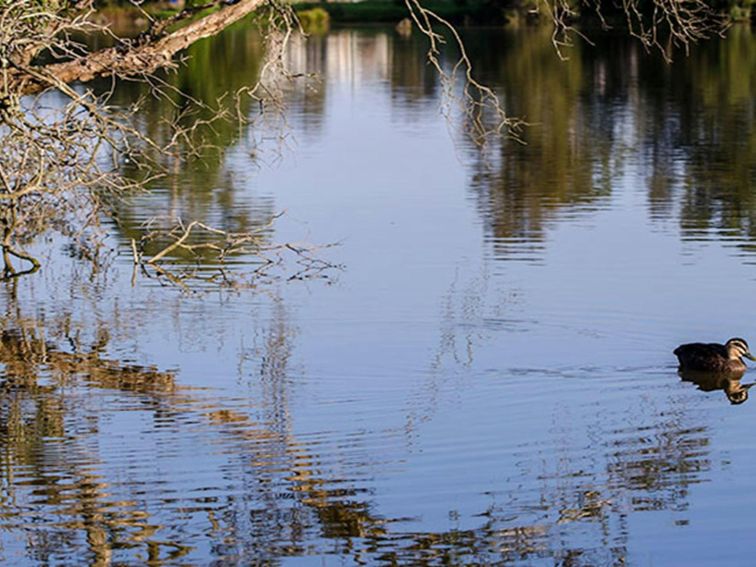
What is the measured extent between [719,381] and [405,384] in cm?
228

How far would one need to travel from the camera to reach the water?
29.7ft

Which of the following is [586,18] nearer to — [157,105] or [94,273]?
[157,105]

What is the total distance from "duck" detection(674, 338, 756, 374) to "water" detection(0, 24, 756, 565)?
0.53 ft

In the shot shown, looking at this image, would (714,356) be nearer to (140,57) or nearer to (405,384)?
(405,384)

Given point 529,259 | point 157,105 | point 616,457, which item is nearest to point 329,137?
point 157,105

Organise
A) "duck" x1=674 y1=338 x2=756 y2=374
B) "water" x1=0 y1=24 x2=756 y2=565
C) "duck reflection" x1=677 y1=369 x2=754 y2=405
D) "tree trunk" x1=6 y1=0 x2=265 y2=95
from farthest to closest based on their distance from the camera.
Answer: "tree trunk" x1=6 y1=0 x2=265 y2=95 < "duck" x1=674 y1=338 x2=756 y2=374 < "duck reflection" x1=677 y1=369 x2=754 y2=405 < "water" x1=0 y1=24 x2=756 y2=565

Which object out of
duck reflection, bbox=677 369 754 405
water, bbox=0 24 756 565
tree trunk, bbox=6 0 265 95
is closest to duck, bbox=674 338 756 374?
duck reflection, bbox=677 369 754 405

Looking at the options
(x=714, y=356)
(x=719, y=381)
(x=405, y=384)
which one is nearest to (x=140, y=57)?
(x=405, y=384)

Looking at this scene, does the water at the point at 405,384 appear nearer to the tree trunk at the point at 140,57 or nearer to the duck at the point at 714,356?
the duck at the point at 714,356

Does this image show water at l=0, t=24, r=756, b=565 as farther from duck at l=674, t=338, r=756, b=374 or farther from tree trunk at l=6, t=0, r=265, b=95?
tree trunk at l=6, t=0, r=265, b=95

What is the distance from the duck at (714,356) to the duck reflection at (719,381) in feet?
0.10

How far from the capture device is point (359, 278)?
55.5 ft

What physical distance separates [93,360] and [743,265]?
689cm

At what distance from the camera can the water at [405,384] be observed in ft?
29.7
